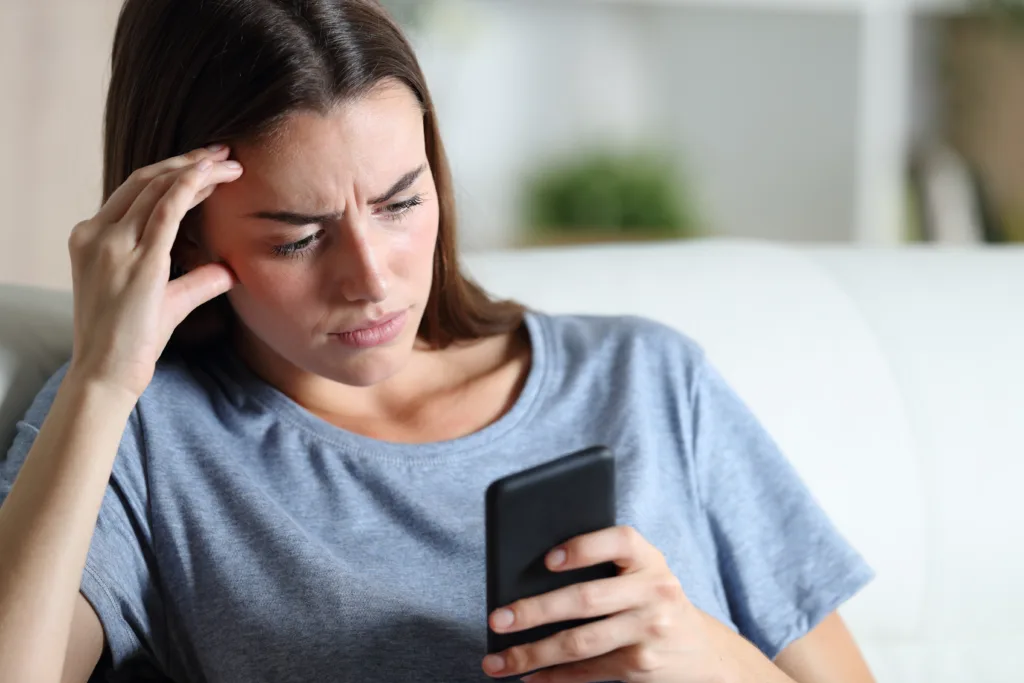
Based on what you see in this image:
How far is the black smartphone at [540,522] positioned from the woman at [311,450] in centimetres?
1

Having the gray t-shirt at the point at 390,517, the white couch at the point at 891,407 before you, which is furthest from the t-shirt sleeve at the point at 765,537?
the white couch at the point at 891,407

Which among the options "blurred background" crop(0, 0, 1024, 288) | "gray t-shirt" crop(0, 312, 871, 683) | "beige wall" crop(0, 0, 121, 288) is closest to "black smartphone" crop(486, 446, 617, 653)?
"gray t-shirt" crop(0, 312, 871, 683)

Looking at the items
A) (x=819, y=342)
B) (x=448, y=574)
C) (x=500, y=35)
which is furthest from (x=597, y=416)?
(x=500, y=35)

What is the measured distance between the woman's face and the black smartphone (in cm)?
24

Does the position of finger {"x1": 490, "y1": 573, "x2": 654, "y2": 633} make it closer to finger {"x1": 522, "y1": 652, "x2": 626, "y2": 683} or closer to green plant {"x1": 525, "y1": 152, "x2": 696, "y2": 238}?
finger {"x1": 522, "y1": 652, "x2": 626, "y2": 683}

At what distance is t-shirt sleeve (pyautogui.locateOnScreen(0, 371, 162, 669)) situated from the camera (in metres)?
0.94

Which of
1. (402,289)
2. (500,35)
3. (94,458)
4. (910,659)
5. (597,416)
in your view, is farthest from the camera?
(500,35)

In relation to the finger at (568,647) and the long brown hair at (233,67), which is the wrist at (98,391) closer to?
the long brown hair at (233,67)

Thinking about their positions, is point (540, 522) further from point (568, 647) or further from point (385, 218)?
point (385, 218)

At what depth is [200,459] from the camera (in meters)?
1.04

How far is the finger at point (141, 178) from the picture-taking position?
36.8 inches

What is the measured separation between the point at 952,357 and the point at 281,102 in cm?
90

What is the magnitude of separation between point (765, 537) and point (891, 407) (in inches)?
12.6

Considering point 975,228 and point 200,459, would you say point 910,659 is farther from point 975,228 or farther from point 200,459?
point 975,228
